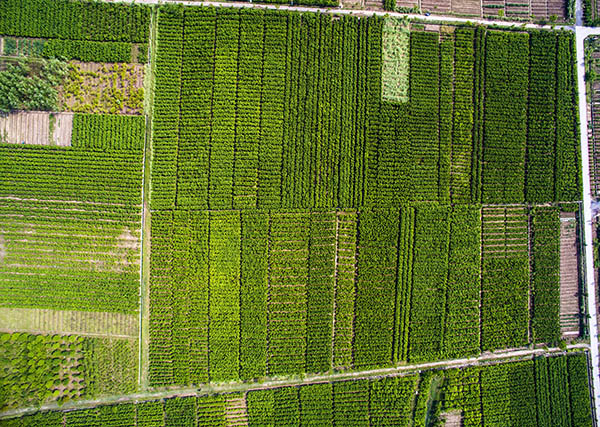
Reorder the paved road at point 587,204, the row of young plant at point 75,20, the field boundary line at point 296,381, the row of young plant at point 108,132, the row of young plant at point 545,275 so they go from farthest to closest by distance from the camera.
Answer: the paved road at point 587,204
the row of young plant at point 545,275
the row of young plant at point 75,20
the row of young plant at point 108,132
the field boundary line at point 296,381

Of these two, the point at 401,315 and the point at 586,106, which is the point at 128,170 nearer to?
the point at 401,315

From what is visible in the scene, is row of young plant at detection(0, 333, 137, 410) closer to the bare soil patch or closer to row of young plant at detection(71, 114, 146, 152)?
row of young plant at detection(71, 114, 146, 152)

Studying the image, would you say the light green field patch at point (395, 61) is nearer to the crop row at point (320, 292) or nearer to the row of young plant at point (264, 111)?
the row of young plant at point (264, 111)

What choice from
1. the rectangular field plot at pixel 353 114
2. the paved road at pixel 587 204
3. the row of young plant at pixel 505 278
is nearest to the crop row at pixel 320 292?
the row of young plant at pixel 505 278

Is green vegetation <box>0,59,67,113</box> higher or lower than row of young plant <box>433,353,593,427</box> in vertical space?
higher

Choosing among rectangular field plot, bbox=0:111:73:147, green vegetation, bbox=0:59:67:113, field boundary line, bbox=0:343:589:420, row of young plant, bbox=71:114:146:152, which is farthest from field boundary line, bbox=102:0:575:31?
field boundary line, bbox=0:343:589:420

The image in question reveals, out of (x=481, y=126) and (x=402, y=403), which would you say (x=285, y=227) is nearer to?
(x=402, y=403)

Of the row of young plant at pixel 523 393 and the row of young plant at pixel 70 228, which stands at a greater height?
the row of young plant at pixel 70 228
